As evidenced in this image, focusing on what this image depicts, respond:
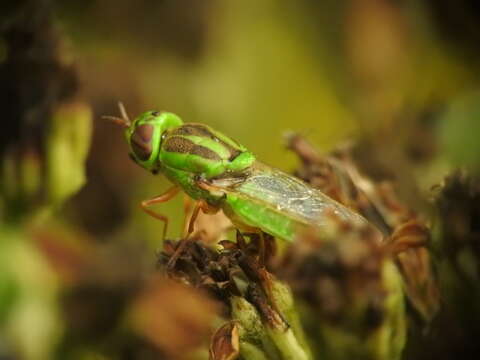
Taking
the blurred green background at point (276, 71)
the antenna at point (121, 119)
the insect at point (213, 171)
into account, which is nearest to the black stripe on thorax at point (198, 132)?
the insect at point (213, 171)

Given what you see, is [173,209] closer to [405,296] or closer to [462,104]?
[405,296]

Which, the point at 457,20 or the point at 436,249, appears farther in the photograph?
the point at 457,20

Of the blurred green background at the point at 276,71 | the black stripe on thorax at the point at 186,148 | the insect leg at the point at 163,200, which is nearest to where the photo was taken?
the black stripe on thorax at the point at 186,148

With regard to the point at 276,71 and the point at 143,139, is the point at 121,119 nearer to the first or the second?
the point at 143,139

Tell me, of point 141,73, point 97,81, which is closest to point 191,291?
point 97,81

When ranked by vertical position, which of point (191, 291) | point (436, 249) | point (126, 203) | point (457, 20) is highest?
point (457, 20)

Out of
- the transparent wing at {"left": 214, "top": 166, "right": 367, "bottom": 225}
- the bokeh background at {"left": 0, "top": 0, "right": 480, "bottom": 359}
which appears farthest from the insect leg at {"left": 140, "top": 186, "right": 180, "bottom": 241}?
the transparent wing at {"left": 214, "top": 166, "right": 367, "bottom": 225}

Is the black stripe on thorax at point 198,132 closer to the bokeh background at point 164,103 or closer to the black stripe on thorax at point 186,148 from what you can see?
the black stripe on thorax at point 186,148
